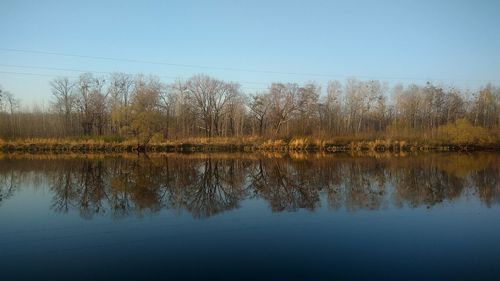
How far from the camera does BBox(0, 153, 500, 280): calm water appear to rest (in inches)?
260

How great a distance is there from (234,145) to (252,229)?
3317 cm

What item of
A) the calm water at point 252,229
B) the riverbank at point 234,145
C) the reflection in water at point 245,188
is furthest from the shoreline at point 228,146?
the calm water at point 252,229

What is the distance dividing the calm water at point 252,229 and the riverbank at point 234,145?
23.7 metres

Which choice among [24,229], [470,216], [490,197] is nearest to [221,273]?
[24,229]

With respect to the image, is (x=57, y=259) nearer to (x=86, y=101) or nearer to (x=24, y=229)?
(x=24, y=229)

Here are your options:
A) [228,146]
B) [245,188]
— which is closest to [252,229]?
[245,188]

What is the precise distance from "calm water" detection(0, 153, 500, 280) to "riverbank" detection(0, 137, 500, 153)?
77.7 ft

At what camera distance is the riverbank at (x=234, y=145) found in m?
39.8

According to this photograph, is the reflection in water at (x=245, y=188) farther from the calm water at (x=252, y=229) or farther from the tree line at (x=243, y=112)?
the tree line at (x=243, y=112)

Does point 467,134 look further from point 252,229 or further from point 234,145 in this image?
point 252,229

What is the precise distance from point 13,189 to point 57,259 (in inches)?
399

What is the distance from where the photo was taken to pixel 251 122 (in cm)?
6222

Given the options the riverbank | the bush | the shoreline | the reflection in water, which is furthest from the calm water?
the bush

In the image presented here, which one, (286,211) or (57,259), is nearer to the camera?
(57,259)
